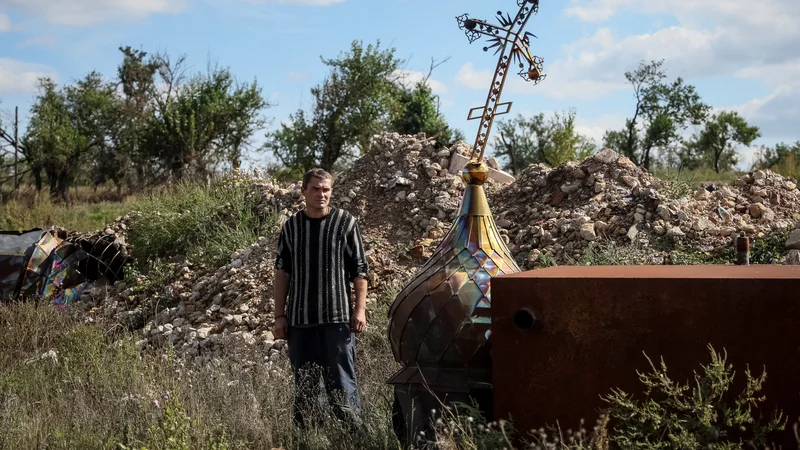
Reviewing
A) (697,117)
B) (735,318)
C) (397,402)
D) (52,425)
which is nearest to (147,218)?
(52,425)

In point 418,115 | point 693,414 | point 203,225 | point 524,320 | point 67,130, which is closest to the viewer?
point 693,414

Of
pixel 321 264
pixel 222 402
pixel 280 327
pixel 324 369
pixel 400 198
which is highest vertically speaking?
pixel 400 198

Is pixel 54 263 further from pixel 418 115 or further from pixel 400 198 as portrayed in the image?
pixel 418 115

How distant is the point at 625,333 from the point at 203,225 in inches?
324

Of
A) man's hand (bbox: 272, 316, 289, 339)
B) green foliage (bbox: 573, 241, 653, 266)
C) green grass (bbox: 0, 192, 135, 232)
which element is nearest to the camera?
man's hand (bbox: 272, 316, 289, 339)

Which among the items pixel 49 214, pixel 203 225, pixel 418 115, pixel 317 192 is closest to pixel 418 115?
pixel 418 115

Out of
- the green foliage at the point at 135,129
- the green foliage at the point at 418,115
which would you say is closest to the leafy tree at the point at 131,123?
the green foliage at the point at 135,129

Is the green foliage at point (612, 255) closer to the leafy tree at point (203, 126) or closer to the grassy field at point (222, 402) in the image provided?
the grassy field at point (222, 402)

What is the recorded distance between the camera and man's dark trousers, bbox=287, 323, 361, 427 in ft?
14.0

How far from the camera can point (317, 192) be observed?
4453mm

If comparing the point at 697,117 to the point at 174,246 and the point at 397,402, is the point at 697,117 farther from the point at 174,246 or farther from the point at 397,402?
→ the point at 397,402

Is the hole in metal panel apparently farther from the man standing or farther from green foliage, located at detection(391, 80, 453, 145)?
green foliage, located at detection(391, 80, 453, 145)

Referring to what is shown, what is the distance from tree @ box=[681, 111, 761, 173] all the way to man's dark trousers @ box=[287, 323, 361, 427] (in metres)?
29.1

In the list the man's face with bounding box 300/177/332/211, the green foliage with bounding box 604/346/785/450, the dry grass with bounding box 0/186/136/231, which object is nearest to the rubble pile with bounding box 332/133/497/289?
the man's face with bounding box 300/177/332/211
